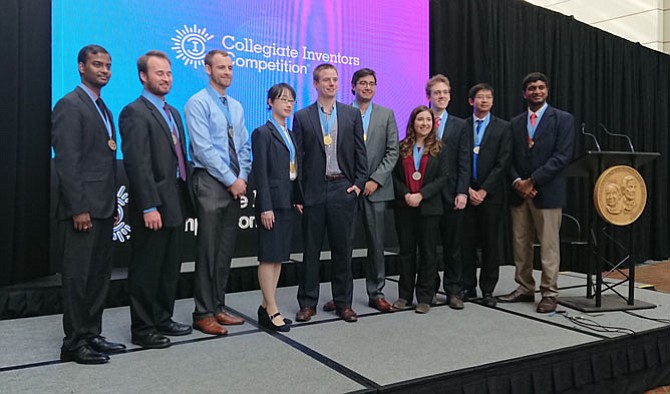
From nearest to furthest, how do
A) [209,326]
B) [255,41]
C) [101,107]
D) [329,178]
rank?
[101,107], [209,326], [329,178], [255,41]

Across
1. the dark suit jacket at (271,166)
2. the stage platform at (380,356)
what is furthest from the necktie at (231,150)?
the stage platform at (380,356)

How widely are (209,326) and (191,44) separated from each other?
2388 millimetres

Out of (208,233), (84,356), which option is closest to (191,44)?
(208,233)

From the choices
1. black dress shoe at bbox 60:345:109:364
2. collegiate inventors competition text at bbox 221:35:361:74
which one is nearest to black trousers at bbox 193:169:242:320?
black dress shoe at bbox 60:345:109:364

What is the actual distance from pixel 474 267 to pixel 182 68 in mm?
2696

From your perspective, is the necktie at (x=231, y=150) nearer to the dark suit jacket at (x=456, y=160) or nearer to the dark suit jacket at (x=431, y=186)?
the dark suit jacket at (x=431, y=186)

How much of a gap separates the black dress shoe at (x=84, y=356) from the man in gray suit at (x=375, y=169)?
170 centimetres

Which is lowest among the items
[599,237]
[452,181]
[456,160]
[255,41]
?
[599,237]

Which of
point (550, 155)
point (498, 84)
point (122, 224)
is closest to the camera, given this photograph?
point (550, 155)

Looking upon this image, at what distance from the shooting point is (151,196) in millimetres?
2619

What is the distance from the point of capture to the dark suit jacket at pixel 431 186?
133 inches

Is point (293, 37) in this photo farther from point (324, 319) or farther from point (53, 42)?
point (324, 319)

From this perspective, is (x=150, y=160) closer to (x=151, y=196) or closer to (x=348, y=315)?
(x=151, y=196)

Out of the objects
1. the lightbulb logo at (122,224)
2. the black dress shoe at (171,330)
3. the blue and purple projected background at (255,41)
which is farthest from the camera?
the lightbulb logo at (122,224)
